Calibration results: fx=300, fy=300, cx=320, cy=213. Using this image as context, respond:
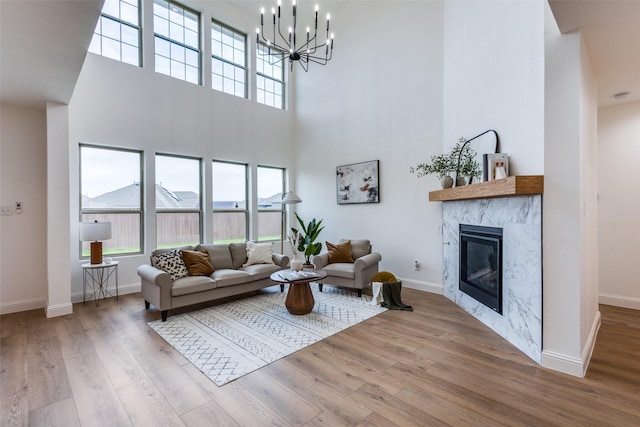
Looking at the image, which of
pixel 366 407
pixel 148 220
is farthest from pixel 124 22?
pixel 366 407

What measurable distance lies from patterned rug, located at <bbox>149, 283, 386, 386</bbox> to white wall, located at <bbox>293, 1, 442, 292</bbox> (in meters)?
1.49

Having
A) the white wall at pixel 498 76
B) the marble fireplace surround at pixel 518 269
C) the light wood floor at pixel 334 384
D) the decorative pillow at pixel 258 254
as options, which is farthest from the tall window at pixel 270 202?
the marble fireplace surround at pixel 518 269

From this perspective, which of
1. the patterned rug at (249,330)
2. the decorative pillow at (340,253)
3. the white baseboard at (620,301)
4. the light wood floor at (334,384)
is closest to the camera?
the light wood floor at (334,384)

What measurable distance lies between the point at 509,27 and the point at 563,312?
2.92 metres

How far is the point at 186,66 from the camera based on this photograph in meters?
5.77

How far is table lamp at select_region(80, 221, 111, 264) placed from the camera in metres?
4.11

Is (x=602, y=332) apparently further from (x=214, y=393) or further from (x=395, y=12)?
(x=395, y=12)

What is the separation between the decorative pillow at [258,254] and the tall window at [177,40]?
3.52 metres

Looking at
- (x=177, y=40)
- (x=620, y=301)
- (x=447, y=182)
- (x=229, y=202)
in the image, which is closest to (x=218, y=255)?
(x=229, y=202)

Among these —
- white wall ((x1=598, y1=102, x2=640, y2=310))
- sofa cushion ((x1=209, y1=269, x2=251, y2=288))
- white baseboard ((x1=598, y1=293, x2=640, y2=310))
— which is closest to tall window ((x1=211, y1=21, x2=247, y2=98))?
sofa cushion ((x1=209, y1=269, x2=251, y2=288))

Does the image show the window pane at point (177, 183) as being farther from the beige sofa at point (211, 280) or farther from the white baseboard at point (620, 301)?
the white baseboard at point (620, 301)

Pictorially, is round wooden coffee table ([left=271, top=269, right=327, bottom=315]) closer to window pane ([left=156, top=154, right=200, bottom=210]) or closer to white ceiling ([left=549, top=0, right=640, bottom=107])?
window pane ([left=156, top=154, right=200, bottom=210])

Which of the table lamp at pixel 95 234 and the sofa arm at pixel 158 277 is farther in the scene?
the table lamp at pixel 95 234

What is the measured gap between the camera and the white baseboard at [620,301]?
12.9ft
